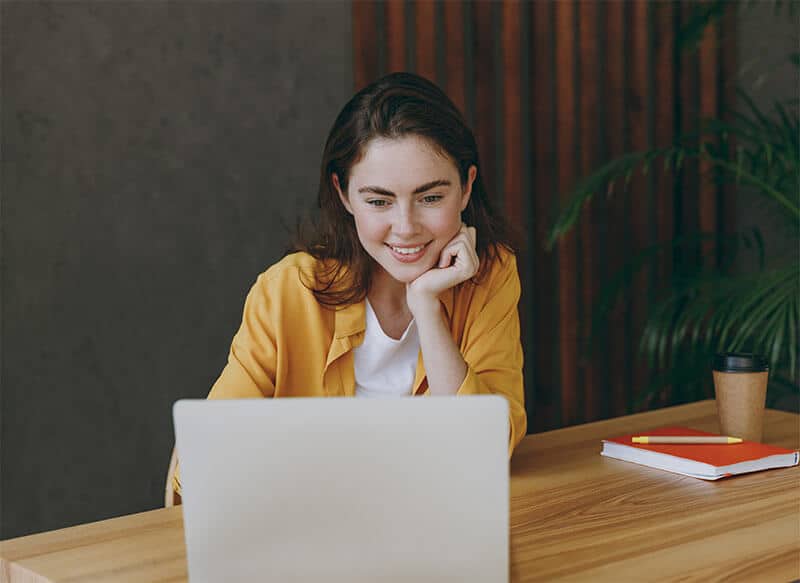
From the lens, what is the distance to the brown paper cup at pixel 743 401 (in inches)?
67.4

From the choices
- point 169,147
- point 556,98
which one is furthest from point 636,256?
point 169,147

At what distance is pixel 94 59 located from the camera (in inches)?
111

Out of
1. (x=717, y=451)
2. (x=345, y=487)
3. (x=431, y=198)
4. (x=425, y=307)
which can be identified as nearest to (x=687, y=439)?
(x=717, y=451)

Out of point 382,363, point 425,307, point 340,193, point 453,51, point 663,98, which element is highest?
point 453,51

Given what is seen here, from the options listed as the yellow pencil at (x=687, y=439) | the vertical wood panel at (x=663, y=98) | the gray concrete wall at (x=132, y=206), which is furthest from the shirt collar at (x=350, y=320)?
the vertical wood panel at (x=663, y=98)

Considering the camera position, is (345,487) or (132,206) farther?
(132,206)

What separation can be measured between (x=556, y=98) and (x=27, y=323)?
75.9 inches

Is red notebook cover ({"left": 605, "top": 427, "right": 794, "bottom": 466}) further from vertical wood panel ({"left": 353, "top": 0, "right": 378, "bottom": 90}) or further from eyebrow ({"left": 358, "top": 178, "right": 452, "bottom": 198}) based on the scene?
vertical wood panel ({"left": 353, "top": 0, "right": 378, "bottom": 90})

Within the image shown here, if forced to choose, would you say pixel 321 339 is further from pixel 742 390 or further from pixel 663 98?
pixel 663 98

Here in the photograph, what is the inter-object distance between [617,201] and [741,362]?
82.2 inches

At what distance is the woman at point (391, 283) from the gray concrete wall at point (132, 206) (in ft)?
3.56

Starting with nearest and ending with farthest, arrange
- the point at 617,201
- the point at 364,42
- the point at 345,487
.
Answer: the point at 345,487 < the point at 364,42 < the point at 617,201

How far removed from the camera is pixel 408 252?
1787mm

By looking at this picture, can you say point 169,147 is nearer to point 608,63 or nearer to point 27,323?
point 27,323
